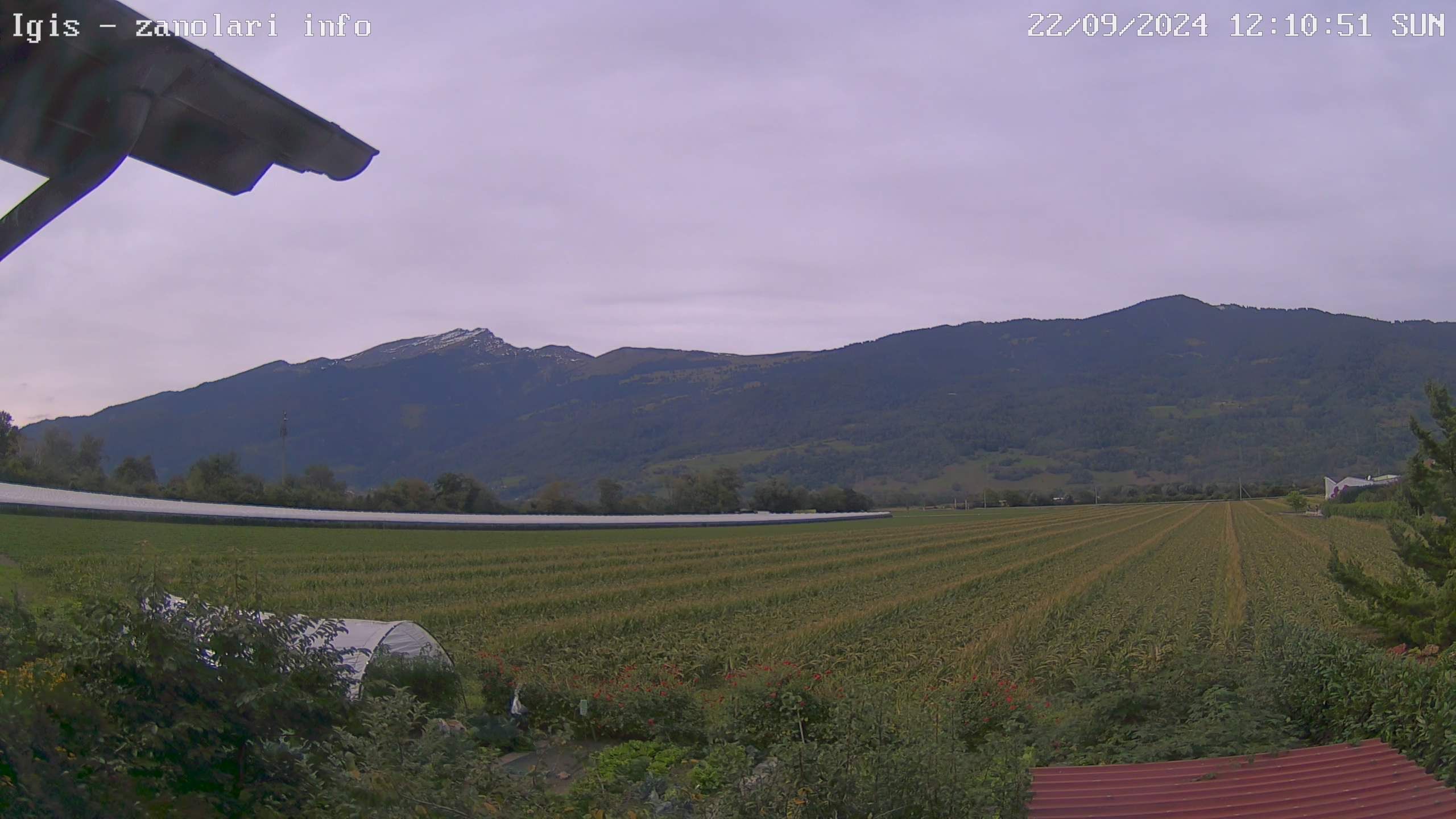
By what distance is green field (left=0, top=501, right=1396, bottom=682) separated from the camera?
1359cm

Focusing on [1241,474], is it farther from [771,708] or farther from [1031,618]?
[771,708]

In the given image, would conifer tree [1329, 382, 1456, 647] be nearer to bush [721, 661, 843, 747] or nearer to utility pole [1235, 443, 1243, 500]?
bush [721, 661, 843, 747]

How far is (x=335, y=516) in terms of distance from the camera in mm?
44656

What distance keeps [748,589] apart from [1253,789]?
2022cm

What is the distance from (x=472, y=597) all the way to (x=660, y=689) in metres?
13.0

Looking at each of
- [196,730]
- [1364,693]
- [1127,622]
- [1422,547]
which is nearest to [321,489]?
[1127,622]

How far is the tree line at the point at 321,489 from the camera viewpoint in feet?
137

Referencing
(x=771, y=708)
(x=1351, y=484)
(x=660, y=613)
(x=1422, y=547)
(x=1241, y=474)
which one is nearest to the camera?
(x=771, y=708)

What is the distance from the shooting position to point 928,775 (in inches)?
171

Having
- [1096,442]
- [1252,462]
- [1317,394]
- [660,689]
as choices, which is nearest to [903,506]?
[1252,462]

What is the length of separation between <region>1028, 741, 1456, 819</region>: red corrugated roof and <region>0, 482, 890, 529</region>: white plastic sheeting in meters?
31.5

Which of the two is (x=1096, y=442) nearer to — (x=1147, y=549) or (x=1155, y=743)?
(x=1147, y=549)

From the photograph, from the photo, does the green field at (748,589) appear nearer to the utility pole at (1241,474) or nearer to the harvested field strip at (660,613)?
the harvested field strip at (660,613)

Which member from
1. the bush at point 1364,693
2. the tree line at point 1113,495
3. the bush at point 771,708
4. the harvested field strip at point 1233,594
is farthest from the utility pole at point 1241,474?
the bush at point 771,708
